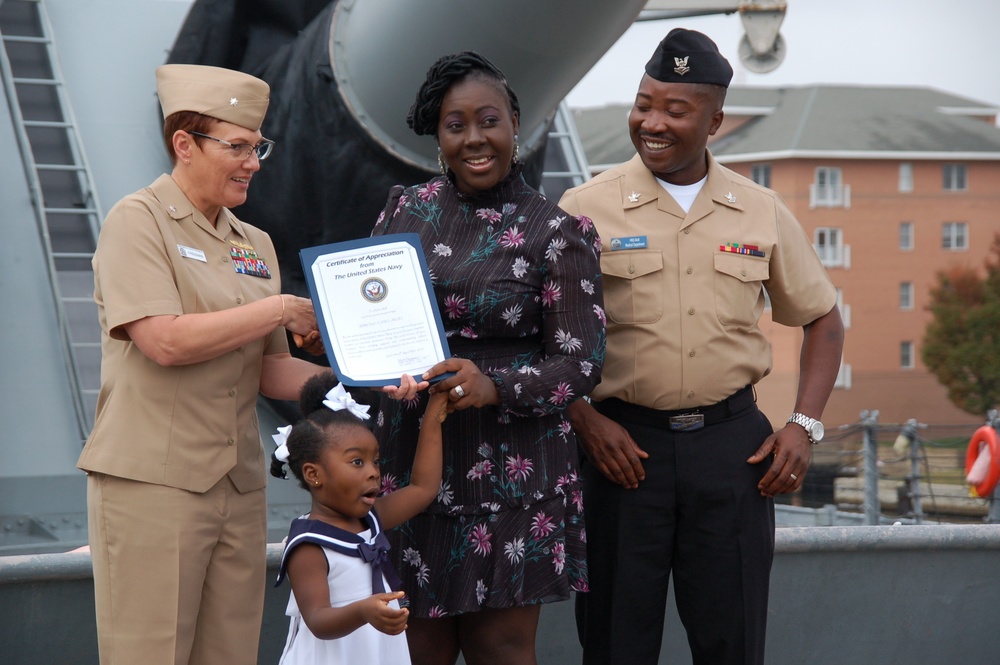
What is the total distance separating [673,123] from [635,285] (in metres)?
0.44

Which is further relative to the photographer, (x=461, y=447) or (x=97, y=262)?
(x=461, y=447)

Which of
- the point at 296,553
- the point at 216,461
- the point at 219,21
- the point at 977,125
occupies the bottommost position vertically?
the point at 977,125

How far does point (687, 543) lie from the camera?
140 inches

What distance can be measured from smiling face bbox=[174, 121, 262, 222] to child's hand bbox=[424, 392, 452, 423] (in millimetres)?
698

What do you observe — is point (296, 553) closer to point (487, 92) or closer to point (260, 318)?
point (260, 318)

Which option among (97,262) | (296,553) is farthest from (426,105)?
(296,553)

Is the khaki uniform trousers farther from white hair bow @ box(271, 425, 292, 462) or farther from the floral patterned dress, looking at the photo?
the floral patterned dress

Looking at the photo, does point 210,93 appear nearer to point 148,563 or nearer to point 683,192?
point 148,563

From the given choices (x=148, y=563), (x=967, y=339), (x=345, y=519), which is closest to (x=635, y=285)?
(x=345, y=519)

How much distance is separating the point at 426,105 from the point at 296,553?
1106mm

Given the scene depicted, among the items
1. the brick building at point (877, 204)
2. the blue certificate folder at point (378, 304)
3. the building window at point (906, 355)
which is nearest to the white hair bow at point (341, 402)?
the blue certificate folder at point (378, 304)

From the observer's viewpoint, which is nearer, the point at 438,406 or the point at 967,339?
the point at 438,406

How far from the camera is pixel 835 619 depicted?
4.54 metres

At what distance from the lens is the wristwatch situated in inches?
143
